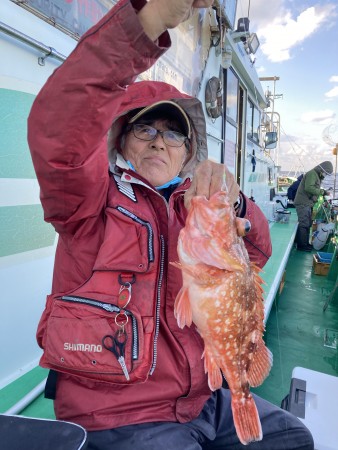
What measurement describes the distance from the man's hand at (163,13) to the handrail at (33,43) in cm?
114

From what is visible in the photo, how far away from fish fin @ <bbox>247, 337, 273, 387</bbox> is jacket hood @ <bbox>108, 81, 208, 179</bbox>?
46.9 inches

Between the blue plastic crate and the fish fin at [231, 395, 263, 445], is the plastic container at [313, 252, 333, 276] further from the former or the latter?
the fish fin at [231, 395, 263, 445]

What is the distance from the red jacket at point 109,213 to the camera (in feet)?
3.73

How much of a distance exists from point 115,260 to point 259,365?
3.27ft

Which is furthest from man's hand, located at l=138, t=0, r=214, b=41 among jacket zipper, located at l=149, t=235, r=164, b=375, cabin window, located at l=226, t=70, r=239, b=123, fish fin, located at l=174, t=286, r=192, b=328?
cabin window, located at l=226, t=70, r=239, b=123

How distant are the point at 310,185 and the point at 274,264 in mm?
5466

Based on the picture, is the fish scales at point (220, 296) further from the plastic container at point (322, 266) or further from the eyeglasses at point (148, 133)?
the plastic container at point (322, 266)

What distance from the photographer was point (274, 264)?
5875 mm

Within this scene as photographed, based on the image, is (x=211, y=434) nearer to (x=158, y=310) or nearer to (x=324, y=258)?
(x=158, y=310)

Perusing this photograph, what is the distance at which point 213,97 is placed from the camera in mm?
4949

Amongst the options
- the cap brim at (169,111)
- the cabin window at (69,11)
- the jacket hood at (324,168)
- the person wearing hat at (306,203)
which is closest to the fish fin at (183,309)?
the cap brim at (169,111)

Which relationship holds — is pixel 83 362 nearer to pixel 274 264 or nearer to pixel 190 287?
pixel 190 287

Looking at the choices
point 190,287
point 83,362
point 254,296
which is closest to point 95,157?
point 190,287

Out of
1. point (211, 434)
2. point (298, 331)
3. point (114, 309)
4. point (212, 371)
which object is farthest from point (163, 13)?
point (298, 331)
